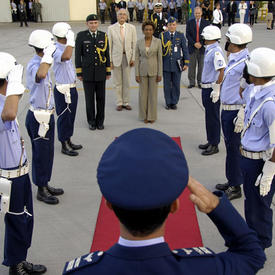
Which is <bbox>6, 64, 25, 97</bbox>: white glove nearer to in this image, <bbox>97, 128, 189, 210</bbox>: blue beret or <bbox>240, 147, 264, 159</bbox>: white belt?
<bbox>97, 128, 189, 210</bbox>: blue beret

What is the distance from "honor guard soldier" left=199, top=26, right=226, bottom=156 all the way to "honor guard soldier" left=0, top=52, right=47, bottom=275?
3.33m

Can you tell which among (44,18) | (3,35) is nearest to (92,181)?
(3,35)

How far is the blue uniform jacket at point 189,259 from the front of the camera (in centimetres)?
126

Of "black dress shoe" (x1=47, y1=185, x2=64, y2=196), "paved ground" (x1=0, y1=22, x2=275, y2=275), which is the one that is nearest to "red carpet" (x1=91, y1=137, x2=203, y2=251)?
"paved ground" (x1=0, y1=22, x2=275, y2=275)

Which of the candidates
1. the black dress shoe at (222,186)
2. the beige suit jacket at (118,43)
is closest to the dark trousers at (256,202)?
the black dress shoe at (222,186)

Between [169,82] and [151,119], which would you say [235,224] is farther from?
[169,82]

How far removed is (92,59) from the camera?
681 centimetres

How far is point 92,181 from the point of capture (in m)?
5.40

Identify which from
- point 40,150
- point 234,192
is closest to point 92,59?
point 40,150

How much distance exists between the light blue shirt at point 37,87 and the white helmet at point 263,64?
234 cm

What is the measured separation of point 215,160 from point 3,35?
1873cm

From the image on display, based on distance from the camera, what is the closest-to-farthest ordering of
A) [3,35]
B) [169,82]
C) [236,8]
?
[169,82] < [3,35] < [236,8]

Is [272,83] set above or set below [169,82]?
above

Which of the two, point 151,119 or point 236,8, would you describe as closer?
point 151,119
